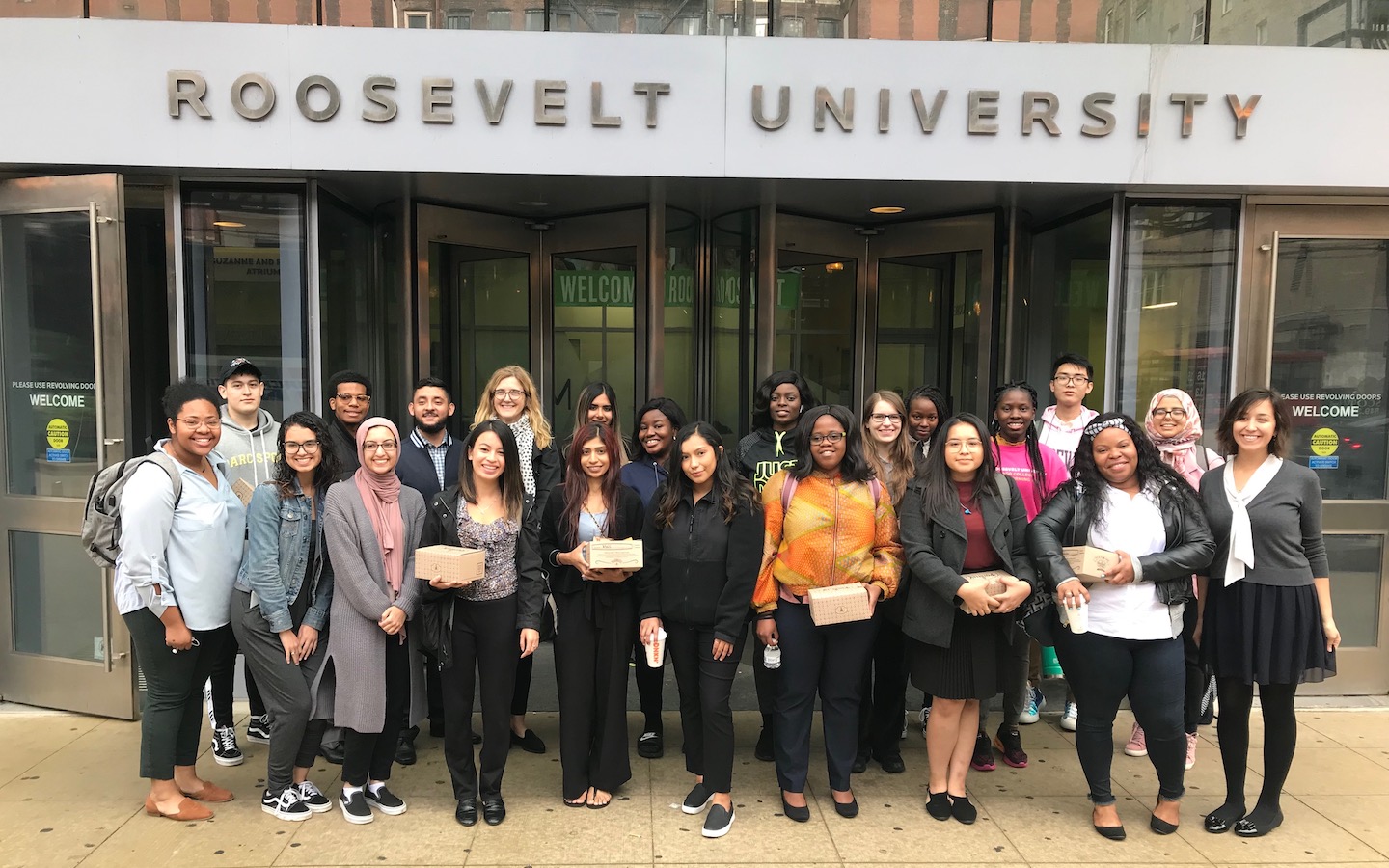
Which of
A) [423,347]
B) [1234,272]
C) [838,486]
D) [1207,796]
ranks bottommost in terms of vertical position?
[1207,796]

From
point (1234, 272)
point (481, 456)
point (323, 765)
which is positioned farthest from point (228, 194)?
point (1234, 272)

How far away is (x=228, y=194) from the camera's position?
5.07 meters

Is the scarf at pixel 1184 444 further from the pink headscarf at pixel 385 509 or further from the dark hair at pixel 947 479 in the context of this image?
the pink headscarf at pixel 385 509

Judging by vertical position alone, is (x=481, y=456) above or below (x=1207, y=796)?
above

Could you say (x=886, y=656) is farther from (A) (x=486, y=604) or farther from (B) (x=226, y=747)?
(B) (x=226, y=747)

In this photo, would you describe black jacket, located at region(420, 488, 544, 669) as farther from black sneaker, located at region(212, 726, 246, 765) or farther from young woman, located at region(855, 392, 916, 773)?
young woman, located at region(855, 392, 916, 773)

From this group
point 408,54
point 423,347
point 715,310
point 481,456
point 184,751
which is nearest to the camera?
point 481,456

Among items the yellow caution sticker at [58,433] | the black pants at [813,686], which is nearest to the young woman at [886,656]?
the black pants at [813,686]

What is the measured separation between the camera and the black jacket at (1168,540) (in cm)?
338

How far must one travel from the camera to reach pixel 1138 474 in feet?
11.6

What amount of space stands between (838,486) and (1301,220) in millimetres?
3905

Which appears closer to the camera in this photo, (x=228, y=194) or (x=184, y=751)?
(x=184, y=751)

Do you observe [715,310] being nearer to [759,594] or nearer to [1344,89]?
[759,594]

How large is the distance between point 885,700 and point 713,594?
128 centimetres
